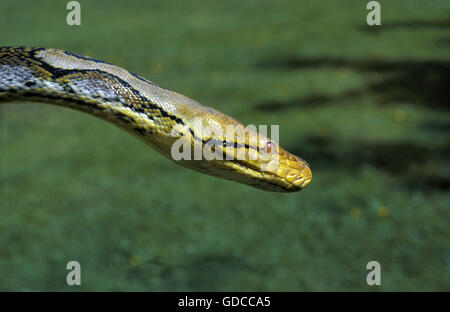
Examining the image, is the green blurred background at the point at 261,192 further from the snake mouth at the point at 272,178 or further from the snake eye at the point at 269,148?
the snake eye at the point at 269,148

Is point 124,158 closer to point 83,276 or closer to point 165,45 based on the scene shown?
point 83,276

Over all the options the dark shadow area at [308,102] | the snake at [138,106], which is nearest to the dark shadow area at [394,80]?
the dark shadow area at [308,102]

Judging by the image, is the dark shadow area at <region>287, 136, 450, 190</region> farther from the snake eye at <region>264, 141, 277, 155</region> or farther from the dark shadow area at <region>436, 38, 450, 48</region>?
the dark shadow area at <region>436, 38, 450, 48</region>

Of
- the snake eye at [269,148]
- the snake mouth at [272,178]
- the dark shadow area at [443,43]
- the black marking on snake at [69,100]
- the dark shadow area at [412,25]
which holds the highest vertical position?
the dark shadow area at [412,25]

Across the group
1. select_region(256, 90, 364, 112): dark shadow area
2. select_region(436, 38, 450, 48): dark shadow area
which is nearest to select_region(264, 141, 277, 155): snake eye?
select_region(256, 90, 364, 112): dark shadow area

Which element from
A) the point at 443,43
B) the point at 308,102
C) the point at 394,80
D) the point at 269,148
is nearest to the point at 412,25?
the point at 443,43

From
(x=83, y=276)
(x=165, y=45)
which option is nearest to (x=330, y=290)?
(x=83, y=276)

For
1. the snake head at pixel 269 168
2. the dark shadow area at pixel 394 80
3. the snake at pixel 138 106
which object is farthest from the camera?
the dark shadow area at pixel 394 80
